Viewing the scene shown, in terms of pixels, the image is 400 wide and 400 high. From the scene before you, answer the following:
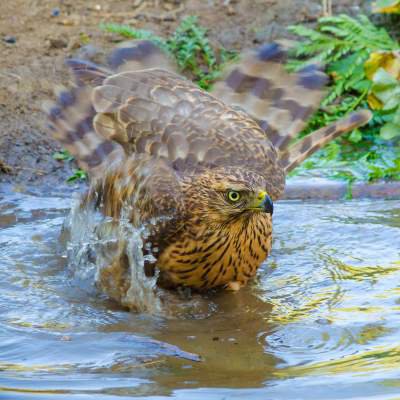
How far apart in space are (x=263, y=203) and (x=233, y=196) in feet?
0.78

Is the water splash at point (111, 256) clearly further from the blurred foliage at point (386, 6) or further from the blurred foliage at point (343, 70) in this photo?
the blurred foliage at point (386, 6)

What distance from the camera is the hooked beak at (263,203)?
597 cm

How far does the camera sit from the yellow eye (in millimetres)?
6117

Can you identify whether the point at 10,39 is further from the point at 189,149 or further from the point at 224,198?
the point at 224,198

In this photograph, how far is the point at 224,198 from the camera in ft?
20.4

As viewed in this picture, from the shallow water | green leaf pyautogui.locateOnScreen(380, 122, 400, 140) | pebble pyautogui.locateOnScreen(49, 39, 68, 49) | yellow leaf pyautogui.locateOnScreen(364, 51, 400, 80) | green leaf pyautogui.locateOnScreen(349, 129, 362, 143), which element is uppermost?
yellow leaf pyautogui.locateOnScreen(364, 51, 400, 80)

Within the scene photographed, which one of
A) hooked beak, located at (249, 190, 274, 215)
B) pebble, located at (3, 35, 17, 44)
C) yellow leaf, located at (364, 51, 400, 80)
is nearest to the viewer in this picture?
hooked beak, located at (249, 190, 274, 215)

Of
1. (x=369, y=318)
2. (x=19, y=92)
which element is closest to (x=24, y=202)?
(x=19, y=92)

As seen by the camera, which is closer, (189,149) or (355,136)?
(189,149)

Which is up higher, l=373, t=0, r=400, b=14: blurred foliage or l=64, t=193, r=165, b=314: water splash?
l=373, t=0, r=400, b=14: blurred foliage

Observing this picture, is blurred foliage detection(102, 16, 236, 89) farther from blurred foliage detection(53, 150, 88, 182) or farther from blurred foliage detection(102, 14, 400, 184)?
blurred foliage detection(53, 150, 88, 182)

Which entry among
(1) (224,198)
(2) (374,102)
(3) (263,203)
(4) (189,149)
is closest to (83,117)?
(4) (189,149)

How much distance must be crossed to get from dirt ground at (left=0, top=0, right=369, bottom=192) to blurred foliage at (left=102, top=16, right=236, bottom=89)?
0.63 ft

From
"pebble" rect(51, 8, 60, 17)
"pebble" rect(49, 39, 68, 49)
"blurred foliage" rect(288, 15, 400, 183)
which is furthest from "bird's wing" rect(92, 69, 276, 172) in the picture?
"pebble" rect(51, 8, 60, 17)
